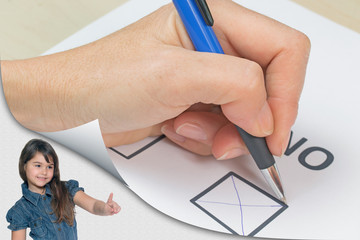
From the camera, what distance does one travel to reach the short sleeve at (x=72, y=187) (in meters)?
0.45

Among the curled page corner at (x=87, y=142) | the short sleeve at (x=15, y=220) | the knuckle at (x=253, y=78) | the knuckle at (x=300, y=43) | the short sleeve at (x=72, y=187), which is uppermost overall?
the knuckle at (x=300, y=43)

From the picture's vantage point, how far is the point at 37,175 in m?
0.44

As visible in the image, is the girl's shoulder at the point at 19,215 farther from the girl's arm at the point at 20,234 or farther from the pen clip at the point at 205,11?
the pen clip at the point at 205,11

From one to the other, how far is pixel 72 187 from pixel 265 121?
22 cm

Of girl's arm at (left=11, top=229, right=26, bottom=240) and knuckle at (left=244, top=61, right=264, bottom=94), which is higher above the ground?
knuckle at (left=244, top=61, right=264, bottom=94)

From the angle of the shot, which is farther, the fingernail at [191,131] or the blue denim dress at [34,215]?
the fingernail at [191,131]

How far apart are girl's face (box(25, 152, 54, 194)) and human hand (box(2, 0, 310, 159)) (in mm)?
67

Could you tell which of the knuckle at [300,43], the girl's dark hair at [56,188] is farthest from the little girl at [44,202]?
the knuckle at [300,43]

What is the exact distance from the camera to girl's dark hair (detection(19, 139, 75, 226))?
1.46 feet

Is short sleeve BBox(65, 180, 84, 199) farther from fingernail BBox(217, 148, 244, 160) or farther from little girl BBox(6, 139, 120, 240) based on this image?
fingernail BBox(217, 148, 244, 160)

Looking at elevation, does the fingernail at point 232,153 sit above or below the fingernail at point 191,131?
below

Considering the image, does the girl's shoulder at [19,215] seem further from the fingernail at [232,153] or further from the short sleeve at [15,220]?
the fingernail at [232,153]

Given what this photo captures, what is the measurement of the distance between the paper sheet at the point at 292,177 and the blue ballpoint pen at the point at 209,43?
0.02 meters

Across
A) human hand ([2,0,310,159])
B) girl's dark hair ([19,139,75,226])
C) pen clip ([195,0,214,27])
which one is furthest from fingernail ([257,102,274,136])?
girl's dark hair ([19,139,75,226])
